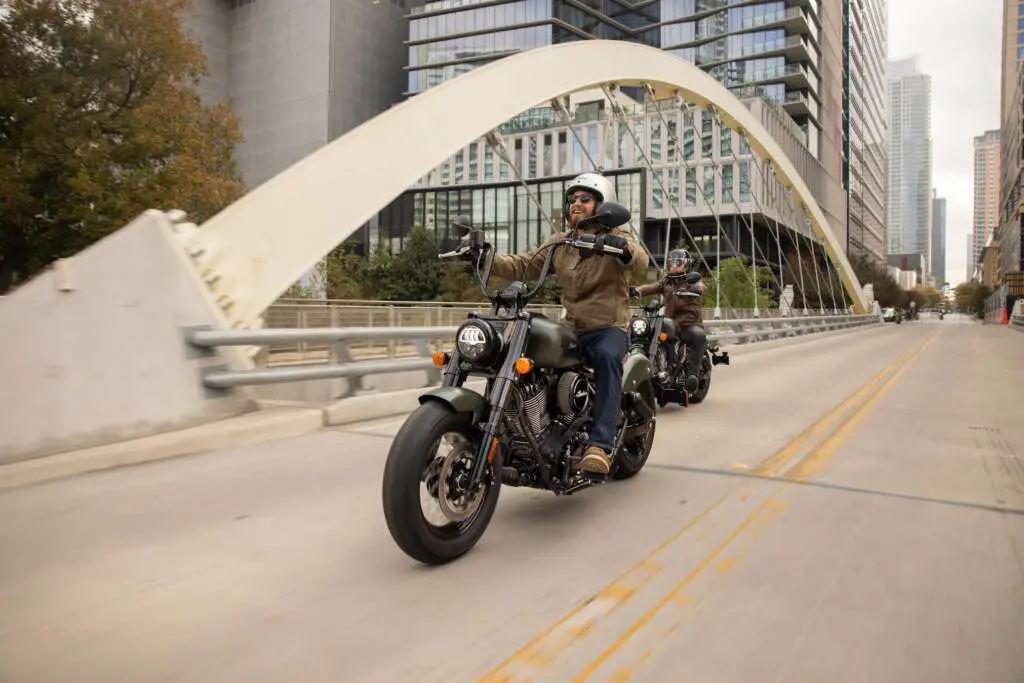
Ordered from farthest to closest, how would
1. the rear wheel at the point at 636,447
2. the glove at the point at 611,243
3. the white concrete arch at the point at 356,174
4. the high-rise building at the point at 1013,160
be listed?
the high-rise building at the point at 1013,160, the white concrete arch at the point at 356,174, the rear wheel at the point at 636,447, the glove at the point at 611,243

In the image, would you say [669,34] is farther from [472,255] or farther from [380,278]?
[472,255]

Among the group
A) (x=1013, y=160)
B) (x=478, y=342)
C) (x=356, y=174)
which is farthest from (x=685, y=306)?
(x=1013, y=160)

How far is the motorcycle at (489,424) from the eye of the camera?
315cm

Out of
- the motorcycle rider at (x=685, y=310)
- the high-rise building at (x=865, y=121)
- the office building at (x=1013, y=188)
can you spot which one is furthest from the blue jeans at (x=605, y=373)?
the high-rise building at (x=865, y=121)

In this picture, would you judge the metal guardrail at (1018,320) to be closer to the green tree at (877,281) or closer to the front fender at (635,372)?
the green tree at (877,281)

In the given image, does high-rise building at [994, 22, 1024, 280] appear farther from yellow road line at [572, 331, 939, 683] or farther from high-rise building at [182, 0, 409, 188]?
yellow road line at [572, 331, 939, 683]

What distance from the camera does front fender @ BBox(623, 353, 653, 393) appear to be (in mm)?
4648

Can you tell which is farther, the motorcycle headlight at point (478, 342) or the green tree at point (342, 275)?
the green tree at point (342, 275)

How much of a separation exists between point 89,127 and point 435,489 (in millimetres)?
22955

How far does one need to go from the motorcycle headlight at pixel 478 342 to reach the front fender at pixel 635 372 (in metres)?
1.36

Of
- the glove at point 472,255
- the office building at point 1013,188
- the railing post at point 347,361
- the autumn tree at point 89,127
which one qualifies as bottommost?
the railing post at point 347,361

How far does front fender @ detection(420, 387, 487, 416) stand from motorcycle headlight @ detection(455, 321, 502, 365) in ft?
0.60

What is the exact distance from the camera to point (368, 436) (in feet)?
21.6

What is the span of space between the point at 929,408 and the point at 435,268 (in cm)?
3947
